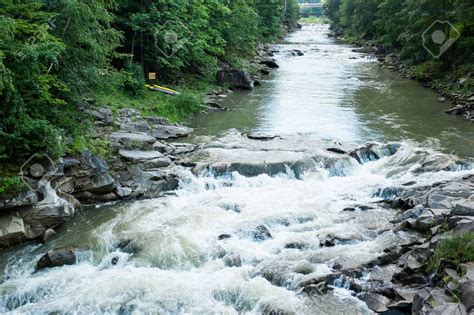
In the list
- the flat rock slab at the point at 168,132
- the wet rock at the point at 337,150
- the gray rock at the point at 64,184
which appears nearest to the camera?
the gray rock at the point at 64,184

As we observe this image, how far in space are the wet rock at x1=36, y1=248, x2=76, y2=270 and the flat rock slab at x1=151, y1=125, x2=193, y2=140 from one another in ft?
23.7

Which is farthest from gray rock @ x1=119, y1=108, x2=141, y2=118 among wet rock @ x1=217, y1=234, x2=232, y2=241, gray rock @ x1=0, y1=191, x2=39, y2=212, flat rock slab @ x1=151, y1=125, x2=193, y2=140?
wet rock @ x1=217, y1=234, x2=232, y2=241

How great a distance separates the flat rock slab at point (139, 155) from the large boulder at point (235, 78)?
12.2m

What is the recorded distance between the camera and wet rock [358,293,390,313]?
8.00 m

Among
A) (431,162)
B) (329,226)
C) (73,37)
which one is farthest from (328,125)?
(73,37)

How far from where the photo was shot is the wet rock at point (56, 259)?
9453mm

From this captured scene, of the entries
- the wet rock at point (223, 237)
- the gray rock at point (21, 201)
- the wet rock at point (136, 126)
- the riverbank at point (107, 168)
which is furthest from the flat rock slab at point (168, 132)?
the wet rock at point (223, 237)

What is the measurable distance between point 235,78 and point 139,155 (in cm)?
1305

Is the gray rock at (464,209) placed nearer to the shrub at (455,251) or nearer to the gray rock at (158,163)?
the shrub at (455,251)

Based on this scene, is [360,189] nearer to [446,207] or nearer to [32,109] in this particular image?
[446,207]

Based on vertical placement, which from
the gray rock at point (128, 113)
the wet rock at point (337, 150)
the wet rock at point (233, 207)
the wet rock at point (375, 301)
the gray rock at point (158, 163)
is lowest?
the wet rock at point (375, 301)

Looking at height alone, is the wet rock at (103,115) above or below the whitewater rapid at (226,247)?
above

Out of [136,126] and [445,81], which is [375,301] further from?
[445,81]

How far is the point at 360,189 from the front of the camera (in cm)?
1314
